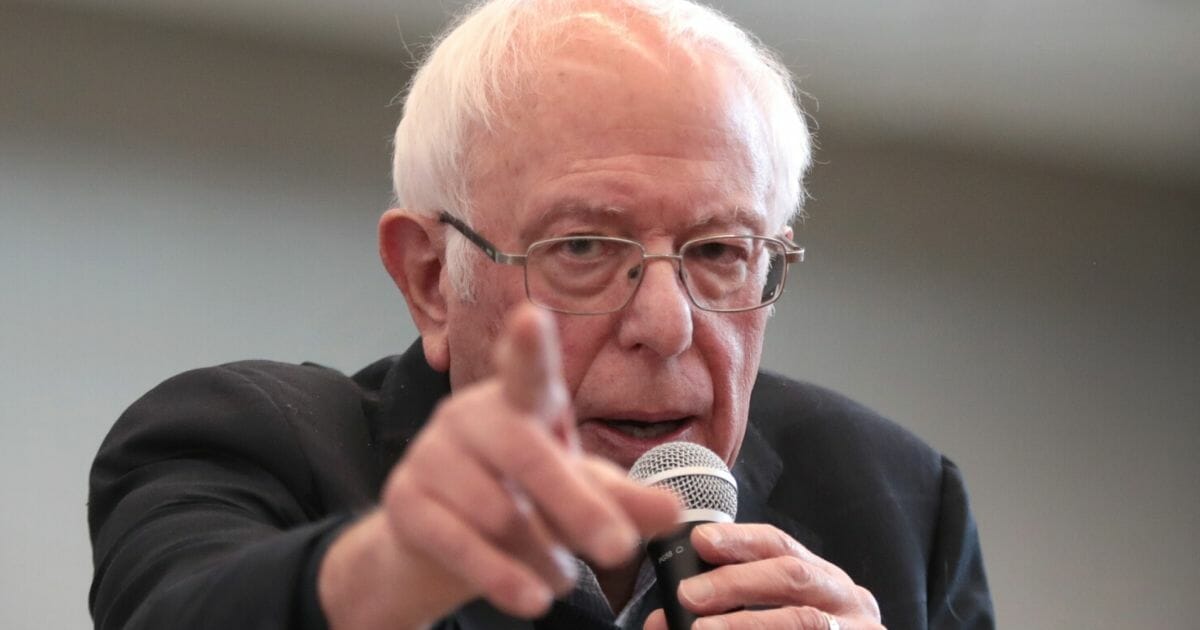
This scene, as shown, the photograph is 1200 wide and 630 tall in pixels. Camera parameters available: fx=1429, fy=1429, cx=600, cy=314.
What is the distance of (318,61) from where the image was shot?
4.18 m

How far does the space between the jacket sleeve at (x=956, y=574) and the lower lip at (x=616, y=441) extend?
0.61 meters

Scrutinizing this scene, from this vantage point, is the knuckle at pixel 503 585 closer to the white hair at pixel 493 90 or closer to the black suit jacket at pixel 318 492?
the black suit jacket at pixel 318 492

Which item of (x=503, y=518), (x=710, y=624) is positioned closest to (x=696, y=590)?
(x=710, y=624)

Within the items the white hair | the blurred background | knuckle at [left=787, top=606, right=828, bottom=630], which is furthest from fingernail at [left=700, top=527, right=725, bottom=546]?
the blurred background

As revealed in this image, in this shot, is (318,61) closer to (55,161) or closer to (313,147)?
(313,147)

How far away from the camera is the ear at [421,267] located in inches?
74.1

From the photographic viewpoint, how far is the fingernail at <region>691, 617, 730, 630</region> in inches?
51.1

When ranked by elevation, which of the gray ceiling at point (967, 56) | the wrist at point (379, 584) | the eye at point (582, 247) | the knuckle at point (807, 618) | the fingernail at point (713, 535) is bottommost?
the knuckle at point (807, 618)

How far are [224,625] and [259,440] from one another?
1.77 ft

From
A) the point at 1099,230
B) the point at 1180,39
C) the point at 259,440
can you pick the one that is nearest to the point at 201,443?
the point at 259,440

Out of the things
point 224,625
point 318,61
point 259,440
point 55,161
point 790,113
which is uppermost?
point 318,61

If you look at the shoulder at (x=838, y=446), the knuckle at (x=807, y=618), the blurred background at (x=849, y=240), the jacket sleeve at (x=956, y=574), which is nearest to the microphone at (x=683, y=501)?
the knuckle at (x=807, y=618)

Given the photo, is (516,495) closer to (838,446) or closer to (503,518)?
(503,518)

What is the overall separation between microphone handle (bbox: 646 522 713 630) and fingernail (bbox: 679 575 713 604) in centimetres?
1
